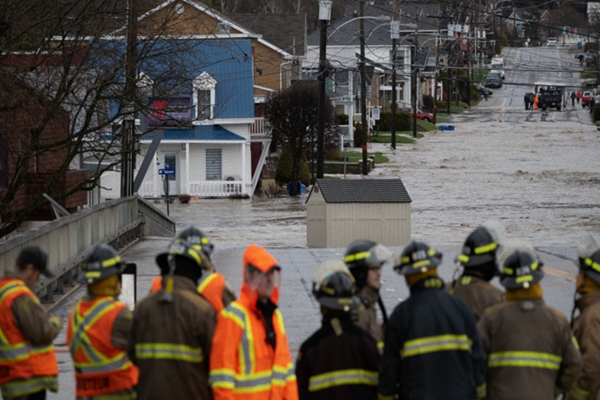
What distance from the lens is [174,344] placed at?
621 centimetres

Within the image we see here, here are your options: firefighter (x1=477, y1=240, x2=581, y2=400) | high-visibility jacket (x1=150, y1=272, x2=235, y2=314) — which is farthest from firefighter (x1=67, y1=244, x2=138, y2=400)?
firefighter (x1=477, y1=240, x2=581, y2=400)

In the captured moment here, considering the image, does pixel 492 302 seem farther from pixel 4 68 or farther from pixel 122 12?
pixel 122 12

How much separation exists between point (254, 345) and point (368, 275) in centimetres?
106

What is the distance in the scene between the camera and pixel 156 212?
28891 mm

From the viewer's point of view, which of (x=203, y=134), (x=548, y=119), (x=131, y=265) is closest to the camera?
(x=131, y=265)

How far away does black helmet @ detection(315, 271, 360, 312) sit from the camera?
619cm

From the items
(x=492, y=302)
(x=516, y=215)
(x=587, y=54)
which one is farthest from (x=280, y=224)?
(x=587, y=54)

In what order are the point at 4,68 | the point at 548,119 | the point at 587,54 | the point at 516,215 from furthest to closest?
1. the point at 587,54
2. the point at 548,119
3. the point at 516,215
4. the point at 4,68

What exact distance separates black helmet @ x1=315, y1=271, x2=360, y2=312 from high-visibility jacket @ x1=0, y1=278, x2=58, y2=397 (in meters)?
2.10

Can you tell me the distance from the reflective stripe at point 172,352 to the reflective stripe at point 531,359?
186 centimetres

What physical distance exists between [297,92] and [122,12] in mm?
32563

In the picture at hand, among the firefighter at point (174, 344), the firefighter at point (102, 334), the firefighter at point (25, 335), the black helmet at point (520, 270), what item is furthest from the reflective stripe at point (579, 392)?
the firefighter at point (25, 335)

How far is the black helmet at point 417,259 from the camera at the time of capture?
20.5 ft

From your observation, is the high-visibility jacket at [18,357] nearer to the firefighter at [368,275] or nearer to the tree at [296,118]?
the firefighter at [368,275]
